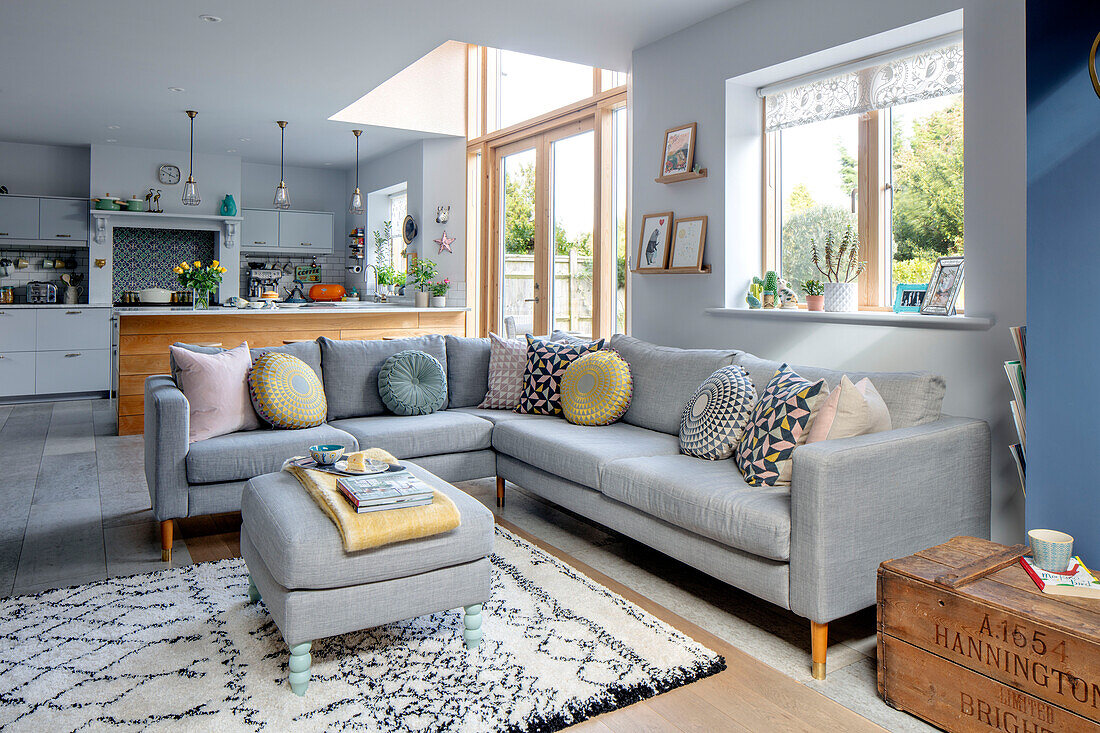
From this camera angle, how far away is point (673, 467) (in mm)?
2979

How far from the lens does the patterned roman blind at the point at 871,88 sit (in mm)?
Result: 3404

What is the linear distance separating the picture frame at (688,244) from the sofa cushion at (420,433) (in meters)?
1.52

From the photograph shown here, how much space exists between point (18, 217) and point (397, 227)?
387 centimetres

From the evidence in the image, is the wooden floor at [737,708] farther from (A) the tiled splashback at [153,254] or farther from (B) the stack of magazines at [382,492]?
(A) the tiled splashback at [153,254]

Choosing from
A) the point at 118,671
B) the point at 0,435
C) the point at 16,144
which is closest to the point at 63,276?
the point at 16,144

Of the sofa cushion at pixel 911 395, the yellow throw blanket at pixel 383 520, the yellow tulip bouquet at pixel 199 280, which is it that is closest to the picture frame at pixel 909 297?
the sofa cushion at pixel 911 395

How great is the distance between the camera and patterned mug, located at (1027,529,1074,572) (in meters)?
1.97

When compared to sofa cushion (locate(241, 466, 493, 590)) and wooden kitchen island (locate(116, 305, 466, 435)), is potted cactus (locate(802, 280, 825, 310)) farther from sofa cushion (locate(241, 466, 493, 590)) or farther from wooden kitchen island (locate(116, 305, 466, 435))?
wooden kitchen island (locate(116, 305, 466, 435))

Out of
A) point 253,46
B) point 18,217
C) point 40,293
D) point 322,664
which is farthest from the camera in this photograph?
point 40,293

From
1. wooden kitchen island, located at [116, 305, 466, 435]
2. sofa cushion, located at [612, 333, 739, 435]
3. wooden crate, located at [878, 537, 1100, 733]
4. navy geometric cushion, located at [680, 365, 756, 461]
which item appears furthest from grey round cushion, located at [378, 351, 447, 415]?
wooden crate, located at [878, 537, 1100, 733]

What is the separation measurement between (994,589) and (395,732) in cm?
156

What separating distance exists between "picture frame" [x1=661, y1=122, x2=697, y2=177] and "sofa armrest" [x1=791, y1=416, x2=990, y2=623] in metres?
2.43

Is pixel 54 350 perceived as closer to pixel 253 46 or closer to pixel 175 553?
pixel 253 46

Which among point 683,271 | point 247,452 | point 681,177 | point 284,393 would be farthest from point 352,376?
point 681,177
